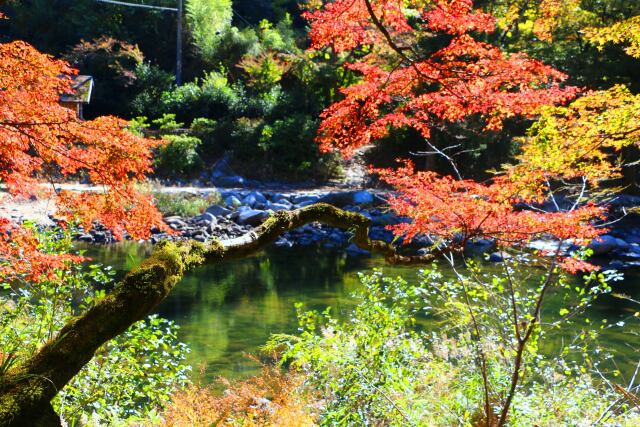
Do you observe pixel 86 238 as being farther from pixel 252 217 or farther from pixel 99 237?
pixel 252 217

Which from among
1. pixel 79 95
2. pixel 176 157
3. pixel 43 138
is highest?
pixel 43 138

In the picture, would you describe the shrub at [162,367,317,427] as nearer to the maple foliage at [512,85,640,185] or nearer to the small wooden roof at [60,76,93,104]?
the maple foliage at [512,85,640,185]

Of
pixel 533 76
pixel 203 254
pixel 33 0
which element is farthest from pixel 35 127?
pixel 33 0

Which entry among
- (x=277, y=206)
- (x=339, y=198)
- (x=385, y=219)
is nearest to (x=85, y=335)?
(x=277, y=206)

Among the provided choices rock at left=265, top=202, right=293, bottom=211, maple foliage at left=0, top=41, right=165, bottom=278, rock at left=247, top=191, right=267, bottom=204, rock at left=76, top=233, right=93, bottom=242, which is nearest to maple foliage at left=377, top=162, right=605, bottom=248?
maple foliage at left=0, top=41, right=165, bottom=278

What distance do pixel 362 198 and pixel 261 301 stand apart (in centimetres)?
766

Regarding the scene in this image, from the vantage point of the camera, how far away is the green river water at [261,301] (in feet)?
25.0

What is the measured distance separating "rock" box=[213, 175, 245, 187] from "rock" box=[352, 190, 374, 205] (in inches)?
149

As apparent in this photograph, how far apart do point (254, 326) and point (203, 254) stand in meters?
6.12

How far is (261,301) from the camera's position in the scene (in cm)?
1009

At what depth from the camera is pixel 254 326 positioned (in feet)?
28.7

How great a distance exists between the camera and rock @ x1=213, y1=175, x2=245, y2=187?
1923cm

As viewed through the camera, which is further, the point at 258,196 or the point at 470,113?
the point at 258,196

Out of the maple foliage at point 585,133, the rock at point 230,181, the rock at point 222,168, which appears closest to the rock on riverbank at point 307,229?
the rock at point 230,181
